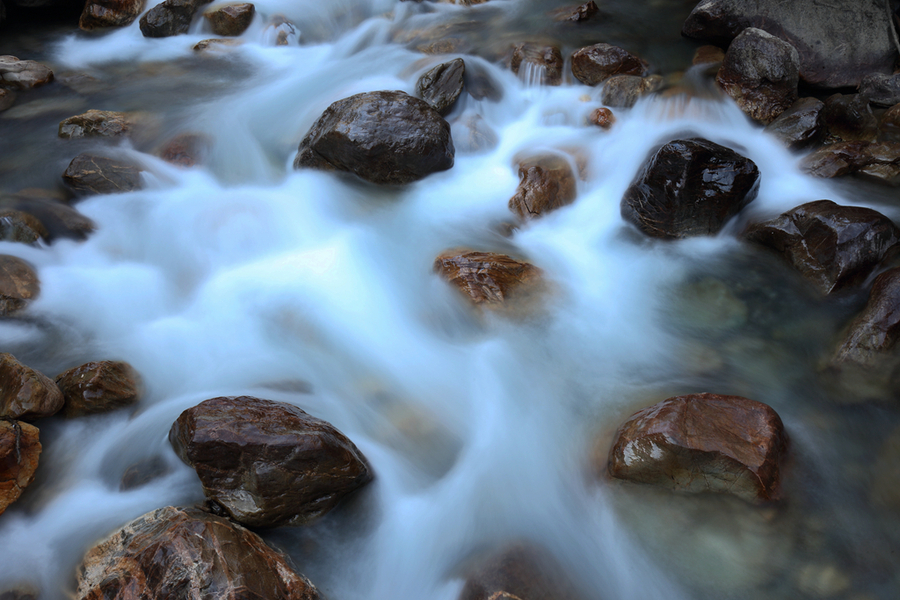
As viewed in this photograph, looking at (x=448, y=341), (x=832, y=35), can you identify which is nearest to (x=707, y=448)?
(x=448, y=341)

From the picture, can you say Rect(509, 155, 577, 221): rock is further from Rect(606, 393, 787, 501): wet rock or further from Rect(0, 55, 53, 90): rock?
Rect(0, 55, 53, 90): rock

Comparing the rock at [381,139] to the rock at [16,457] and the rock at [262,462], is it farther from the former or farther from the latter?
the rock at [16,457]

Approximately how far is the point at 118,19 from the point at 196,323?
7.50 metres

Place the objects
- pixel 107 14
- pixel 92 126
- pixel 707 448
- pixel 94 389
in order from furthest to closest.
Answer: pixel 107 14 < pixel 92 126 < pixel 94 389 < pixel 707 448

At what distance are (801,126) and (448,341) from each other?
446 cm

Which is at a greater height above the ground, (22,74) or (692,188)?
(692,188)

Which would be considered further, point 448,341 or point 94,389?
point 448,341

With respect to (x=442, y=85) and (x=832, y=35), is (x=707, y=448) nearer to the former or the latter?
(x=442, y=85)

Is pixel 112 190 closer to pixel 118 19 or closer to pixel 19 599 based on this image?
pixel 19 599

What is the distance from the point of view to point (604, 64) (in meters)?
6.79

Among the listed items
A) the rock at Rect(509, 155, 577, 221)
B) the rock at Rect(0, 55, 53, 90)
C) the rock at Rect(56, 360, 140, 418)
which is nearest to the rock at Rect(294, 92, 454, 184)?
the rock at Rect(509, 155, 577, 221)

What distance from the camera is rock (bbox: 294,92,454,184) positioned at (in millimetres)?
5281

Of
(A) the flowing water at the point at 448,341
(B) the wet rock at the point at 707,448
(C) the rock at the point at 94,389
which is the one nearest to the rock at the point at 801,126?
(A) the flowing water at the point at 448,341

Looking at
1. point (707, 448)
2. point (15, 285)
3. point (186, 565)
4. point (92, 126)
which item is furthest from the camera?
point (92, 126)
